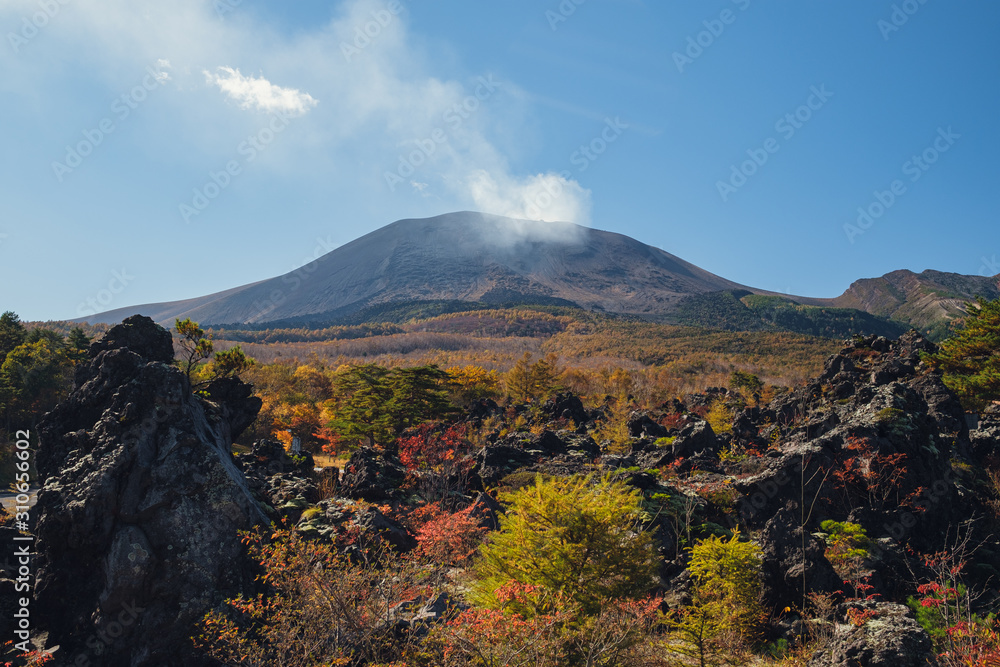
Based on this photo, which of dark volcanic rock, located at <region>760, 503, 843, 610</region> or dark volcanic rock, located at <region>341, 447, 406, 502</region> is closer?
dark volcanic rock, located at <region>760, 503, 843, 610</region>

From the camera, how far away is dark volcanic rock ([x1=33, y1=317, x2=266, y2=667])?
21.5ft

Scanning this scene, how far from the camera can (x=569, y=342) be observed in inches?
4653

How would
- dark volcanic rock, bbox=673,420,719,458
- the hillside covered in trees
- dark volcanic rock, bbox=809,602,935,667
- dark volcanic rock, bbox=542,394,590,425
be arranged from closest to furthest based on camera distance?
dark volcanic rock, bbox=809,602,935,667 → the hillside covered in trees → dark volcanic rock, bbox=673,420,719,458 → dark volcanic rock, bbox=542,394,590,425

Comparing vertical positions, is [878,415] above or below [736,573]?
above

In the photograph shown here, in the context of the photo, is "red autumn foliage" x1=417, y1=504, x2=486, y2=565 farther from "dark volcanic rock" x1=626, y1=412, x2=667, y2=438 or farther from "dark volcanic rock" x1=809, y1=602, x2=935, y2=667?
"dark volcanic rock" x1=626, y1=412, x2=667, y2=438

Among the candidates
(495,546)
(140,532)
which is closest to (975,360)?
(495,546)

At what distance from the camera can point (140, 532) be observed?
6883 mm

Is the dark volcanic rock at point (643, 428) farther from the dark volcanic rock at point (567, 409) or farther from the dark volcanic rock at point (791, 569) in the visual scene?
the dark volcanic rock at point (791, 569)

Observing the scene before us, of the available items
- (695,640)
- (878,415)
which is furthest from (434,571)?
(878,415)

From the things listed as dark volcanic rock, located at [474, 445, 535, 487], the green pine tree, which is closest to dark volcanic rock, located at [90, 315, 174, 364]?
dark volcanic rock, located at [474, 445, 535, 487]

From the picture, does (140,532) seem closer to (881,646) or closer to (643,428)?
(881,646)

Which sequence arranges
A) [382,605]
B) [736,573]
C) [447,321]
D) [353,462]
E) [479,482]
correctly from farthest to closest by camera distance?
[447,321], [479,482], [353,462], [736,573], [382,605]

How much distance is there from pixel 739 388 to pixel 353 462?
38.4 meters

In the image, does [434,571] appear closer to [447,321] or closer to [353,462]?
[353,462]
